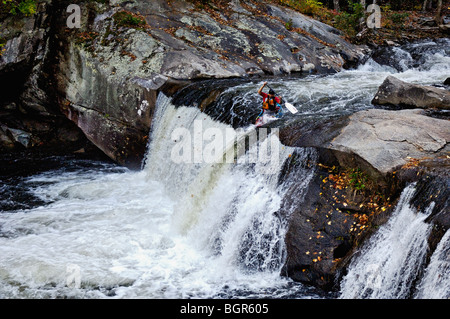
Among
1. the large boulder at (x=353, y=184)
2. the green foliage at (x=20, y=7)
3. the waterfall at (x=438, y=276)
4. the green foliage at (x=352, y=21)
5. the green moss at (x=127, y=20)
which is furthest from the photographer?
the green foliage at (x=352, y=21)

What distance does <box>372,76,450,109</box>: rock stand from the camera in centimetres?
787

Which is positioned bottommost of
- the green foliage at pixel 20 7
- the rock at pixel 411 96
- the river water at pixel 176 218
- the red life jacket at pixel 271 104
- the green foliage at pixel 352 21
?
the river water at pixel 176 218

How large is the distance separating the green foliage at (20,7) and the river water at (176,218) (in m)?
4.92

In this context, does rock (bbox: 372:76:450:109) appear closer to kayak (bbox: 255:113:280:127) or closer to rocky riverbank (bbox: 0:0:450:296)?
rocky riverbank (bbox: 0:0:450:296)

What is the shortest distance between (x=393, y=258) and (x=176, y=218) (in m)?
4.40

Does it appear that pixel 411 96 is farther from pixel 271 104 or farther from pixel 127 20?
pixel 127 20

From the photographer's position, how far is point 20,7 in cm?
1154

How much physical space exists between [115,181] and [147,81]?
292 centimetres

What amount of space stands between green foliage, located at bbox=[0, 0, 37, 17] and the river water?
492 centimetres

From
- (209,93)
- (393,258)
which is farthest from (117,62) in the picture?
(393,258)

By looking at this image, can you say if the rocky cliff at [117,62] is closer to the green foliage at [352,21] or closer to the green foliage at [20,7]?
the green foliage at [20,7]

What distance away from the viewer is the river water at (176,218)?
19.9ft

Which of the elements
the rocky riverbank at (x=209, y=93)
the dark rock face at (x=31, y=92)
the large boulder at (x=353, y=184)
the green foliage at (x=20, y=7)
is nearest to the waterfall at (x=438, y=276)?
the large boulder at (x=353, y=184)

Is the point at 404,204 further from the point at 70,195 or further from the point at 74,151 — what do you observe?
the point at 74,151
